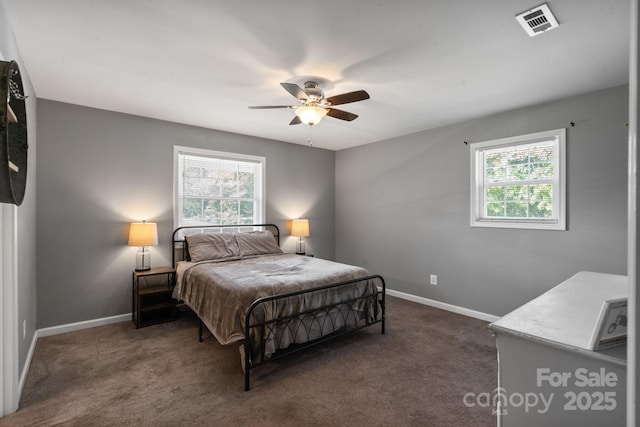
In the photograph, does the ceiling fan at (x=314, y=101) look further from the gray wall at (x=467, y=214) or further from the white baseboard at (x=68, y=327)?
the white baseboard at (x=68, y=327)

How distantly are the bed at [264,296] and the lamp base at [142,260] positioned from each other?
0.32 meters

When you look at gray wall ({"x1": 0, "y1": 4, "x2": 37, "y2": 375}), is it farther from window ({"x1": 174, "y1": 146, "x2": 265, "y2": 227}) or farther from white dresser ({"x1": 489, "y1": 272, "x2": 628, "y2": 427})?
white dresser ({"x1": 489, "y1": 272, "x2": 628, "y2": 427})

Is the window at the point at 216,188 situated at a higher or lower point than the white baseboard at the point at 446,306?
higher

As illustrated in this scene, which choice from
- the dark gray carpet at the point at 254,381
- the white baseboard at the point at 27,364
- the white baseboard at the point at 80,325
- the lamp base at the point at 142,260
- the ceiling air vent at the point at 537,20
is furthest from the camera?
the lamp base at the point at 142,260

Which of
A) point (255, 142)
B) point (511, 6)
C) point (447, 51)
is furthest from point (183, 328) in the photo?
point (511, 6)

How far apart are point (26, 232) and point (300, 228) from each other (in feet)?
10.7

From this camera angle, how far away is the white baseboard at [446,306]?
383cm

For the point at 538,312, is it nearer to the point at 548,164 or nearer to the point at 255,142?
the point at 548,164

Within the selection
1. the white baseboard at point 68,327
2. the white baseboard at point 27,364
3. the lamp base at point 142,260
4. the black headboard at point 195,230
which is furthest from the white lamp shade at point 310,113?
the white baseboard at point 68,327

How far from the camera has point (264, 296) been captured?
2564mm

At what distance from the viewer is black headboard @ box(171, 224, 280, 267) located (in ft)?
13.4

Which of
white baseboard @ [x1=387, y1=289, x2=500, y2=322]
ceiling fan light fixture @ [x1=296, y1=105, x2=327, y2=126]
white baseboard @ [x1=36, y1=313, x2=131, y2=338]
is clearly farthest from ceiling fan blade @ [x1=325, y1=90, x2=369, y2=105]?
white baseboard @ [x1=36, y1=313, x2=131, y2=338]

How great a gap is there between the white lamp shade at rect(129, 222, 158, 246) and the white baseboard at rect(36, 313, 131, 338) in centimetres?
95

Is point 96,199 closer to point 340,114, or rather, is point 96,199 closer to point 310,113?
point 310,113
